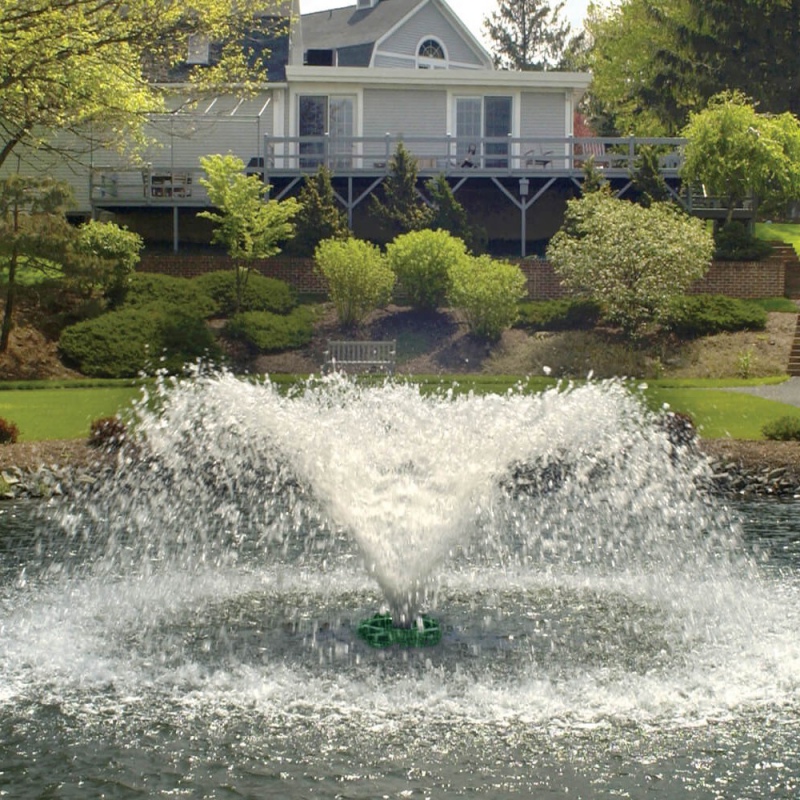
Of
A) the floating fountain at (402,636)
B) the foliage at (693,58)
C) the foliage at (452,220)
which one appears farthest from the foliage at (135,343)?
the foliage at (693,58)

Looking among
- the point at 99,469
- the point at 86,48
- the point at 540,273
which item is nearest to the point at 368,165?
the point at 540,273

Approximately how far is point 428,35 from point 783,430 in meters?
30.2

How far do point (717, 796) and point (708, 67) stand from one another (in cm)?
4794

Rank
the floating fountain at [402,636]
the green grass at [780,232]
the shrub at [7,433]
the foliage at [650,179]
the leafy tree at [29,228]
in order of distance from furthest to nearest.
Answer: the green grass at [780,232], the foliage at [650,179], the leafy tree at [29,228], the shrub at [7,433], the floating fountain at [402,636]

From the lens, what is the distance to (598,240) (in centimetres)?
3206

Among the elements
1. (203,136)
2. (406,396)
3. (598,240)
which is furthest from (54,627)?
(203,136)

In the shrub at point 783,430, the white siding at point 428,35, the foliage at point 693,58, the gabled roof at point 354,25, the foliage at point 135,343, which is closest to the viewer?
the shrub at point 783,430

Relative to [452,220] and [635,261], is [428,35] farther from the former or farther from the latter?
[635,261]

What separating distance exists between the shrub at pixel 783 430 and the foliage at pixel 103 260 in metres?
16.9

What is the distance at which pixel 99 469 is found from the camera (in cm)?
1877

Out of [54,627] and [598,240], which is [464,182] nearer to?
[598,240]

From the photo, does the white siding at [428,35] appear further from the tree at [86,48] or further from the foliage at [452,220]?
the tree at [86,48]

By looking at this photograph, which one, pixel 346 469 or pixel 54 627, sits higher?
pixel 346 469

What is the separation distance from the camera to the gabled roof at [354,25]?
152ft
